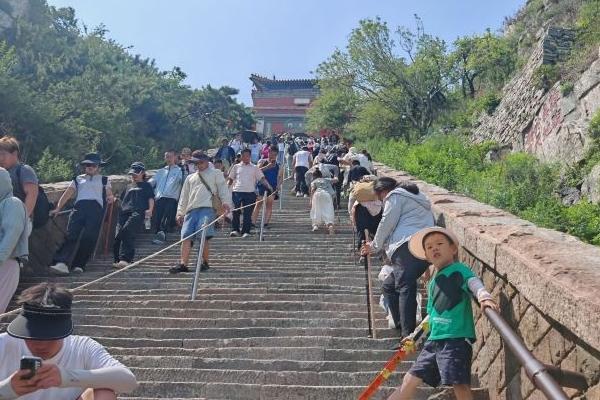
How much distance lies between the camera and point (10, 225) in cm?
473

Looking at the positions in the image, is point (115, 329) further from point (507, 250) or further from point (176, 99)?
point (176, 99)

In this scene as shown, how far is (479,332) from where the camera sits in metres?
4.49

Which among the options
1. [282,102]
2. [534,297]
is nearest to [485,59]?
[534,297]

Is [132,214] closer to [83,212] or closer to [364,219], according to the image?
[83,212]

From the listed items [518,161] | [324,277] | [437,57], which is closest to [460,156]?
[518,161]

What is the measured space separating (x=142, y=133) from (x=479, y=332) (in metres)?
18.9

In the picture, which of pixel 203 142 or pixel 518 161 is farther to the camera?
pixel 203 142

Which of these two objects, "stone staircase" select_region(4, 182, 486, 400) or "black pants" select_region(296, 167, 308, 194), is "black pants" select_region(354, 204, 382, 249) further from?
"black pants" select_region(296, 167, 308, 194)

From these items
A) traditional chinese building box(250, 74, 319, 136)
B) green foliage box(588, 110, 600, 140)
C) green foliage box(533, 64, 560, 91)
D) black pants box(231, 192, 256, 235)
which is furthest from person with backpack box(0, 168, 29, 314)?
traditional chinese building box(250, 74, 319, 136)

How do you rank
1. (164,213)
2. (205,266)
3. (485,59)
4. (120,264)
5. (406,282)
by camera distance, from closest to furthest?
1. (406,282)
2. (205,266)
3. (120,264)
4. (164,213)
5. (485,59)

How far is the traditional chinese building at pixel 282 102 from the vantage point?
5228 cm

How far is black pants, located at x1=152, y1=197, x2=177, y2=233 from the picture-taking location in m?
10.3

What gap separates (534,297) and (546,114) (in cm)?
1498

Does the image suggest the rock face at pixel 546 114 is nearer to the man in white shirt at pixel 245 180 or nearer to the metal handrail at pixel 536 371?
the man in white shirt at pixel 245 180
